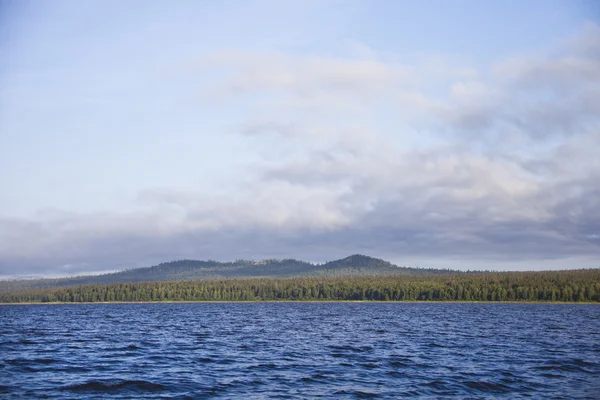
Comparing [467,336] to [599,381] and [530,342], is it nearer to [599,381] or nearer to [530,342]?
[530,342]

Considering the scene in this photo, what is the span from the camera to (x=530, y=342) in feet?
245

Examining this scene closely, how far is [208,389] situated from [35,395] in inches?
449

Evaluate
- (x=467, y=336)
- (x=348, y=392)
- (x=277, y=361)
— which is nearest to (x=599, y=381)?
(x=348, y=392)

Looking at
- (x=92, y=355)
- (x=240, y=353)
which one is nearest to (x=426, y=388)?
(x=240, y=353)

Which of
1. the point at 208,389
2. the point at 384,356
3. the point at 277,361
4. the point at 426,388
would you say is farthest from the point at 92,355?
the point at 426,388

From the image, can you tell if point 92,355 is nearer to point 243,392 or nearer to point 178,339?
Answer: point 178,339

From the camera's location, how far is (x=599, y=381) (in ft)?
144

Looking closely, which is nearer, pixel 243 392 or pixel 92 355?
pixel 243 392

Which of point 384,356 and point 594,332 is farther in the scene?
point 594,332

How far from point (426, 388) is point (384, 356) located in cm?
1740

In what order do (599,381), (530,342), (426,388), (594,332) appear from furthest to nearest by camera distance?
1. (594,332)
2. (530,342)
3. (599,381)
4. (426,388)

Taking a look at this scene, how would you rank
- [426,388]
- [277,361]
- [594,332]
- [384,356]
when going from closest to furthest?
[426,388] → [277,361] → [384,356] → [594,332]

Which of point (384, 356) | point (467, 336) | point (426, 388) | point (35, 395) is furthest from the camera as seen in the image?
point (467, 336)

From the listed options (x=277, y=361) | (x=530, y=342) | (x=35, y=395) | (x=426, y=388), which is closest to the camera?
(x=35, y=395)
